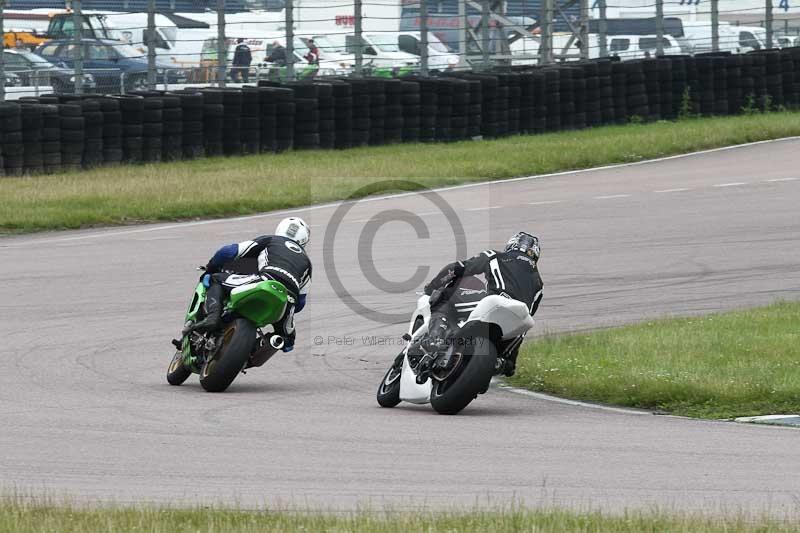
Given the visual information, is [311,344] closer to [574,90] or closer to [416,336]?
[416,336]

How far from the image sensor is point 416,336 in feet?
30.0

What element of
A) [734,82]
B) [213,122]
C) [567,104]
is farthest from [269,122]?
[734,82]

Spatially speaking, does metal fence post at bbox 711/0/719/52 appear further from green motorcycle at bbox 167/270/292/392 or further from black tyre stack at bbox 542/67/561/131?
green motorcycle at bbox 167/270/292/392

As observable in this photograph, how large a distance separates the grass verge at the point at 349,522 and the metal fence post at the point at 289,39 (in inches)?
750

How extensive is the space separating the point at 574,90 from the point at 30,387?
18.5 m

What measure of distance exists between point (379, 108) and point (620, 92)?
5.32 metres

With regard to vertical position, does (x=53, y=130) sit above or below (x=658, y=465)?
above

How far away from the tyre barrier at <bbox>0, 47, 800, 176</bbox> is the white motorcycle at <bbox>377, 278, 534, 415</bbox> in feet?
41.1

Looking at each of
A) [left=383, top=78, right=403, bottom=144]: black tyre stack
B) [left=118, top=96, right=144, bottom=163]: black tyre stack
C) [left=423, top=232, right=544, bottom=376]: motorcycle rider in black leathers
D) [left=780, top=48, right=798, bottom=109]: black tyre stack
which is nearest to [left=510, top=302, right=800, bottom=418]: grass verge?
[left=423, top=232, right=544, bottom=376]: motorcycle rider in black leathers

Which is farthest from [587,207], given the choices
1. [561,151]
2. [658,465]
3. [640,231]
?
[658,465]

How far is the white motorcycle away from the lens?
28.5 ft

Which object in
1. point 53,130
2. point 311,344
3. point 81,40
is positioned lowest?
point 311,344

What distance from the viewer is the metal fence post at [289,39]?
24.5m

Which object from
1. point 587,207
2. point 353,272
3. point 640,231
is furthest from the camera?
point 587,207
